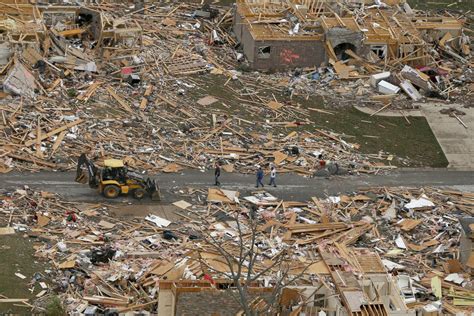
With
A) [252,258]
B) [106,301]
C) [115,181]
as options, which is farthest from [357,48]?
[106,301]

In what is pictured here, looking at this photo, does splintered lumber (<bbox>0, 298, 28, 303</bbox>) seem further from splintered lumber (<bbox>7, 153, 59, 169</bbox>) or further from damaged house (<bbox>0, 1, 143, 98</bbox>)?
damaged house (<bbox>0, 1, 143, 98</bbox>)

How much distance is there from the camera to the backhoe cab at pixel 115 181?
154 feet

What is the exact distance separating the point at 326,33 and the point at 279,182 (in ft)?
42.5

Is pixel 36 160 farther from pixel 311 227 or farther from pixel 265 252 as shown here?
pixel 311 227

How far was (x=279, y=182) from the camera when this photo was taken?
1970 inches

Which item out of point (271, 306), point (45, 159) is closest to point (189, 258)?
point (271, 306)

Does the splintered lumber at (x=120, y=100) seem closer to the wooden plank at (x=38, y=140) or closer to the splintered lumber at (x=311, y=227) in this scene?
the wooden plank at (x=38, y=140)

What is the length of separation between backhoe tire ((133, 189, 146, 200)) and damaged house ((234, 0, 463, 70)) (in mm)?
15190

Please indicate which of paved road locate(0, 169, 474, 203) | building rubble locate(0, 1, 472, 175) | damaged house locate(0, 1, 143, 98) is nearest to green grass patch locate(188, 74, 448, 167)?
→ building rubble locate(0, 1, 472, 175)

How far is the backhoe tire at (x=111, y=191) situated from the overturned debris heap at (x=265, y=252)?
828mm

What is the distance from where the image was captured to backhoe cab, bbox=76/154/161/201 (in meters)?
47.0

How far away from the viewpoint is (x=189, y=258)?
42125 mm

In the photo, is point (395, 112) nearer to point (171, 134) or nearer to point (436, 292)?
point (171, 134)

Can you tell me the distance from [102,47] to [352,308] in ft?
82.7
